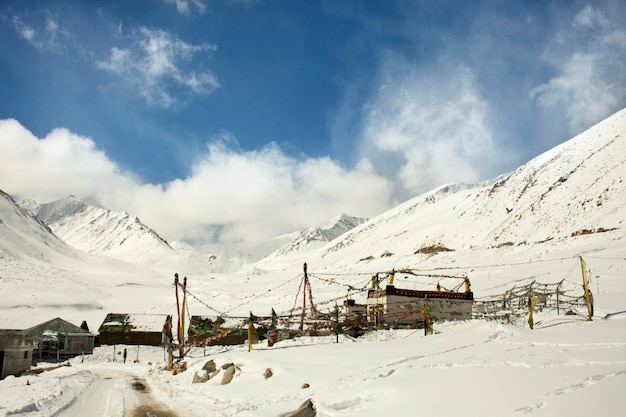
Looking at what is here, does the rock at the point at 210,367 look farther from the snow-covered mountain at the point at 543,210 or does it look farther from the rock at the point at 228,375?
the snow-covered mountain at the point at 543,210

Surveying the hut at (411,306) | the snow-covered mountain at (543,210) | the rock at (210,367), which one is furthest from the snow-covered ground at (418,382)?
the snow-covered mountain at (543,210)

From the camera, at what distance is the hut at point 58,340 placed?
47781 mm

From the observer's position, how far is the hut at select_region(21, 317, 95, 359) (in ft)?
157

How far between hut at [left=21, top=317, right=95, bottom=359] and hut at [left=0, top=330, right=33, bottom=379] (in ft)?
74.6

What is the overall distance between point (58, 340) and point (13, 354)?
24.9 metres

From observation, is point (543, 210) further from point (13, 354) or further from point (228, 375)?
point (13, 354)

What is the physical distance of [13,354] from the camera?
25.9 meters

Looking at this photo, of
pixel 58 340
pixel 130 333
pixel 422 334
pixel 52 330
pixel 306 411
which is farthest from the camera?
pixel 130 333

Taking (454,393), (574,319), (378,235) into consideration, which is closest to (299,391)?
(454,393)

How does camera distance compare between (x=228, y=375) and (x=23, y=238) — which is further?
(x=23, y=238)

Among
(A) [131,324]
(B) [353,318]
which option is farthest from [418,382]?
(A) [131,324]

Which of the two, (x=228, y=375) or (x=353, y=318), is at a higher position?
(x=353, y=318)

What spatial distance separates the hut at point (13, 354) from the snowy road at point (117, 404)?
704 cm

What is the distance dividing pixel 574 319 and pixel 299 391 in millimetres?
17079
